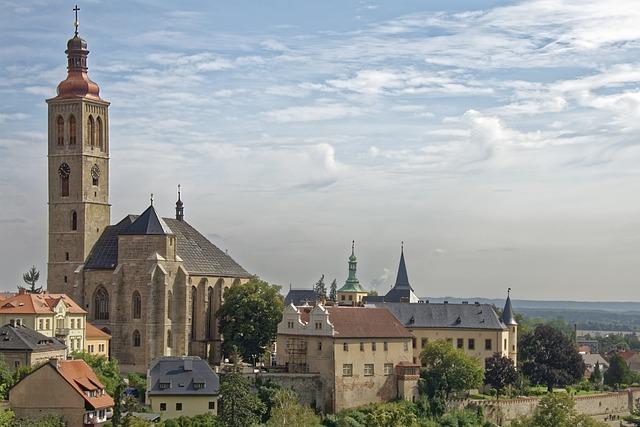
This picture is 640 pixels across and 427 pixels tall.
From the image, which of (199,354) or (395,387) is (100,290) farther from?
(395,387)

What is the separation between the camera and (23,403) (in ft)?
232

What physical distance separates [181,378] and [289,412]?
8.01 m

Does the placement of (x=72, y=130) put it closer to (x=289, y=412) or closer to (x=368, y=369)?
(x=368, y=369)

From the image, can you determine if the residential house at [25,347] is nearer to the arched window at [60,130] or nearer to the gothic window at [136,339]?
the gothic window at [136,339]

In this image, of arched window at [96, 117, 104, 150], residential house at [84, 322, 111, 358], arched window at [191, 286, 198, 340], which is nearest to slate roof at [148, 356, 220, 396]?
residential house at [84, 322, 111, 358]

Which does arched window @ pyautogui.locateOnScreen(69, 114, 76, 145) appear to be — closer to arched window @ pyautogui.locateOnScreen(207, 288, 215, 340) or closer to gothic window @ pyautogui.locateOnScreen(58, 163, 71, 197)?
gothic window @ pyautogui.locateOnScreen(58, 163, 71, 197)

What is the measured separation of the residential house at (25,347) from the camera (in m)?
77.3

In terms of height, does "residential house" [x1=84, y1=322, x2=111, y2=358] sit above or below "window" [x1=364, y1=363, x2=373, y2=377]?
above

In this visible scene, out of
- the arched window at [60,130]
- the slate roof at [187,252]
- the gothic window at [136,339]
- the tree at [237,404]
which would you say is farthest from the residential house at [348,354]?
the arched window at [60,130]

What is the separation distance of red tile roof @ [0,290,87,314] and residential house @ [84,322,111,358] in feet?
5.51

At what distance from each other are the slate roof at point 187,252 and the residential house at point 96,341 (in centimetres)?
596

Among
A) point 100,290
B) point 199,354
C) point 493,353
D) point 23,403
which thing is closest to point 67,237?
point 100,290

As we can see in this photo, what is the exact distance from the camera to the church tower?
9869cm

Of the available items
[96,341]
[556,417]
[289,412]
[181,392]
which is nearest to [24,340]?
[181,392]
